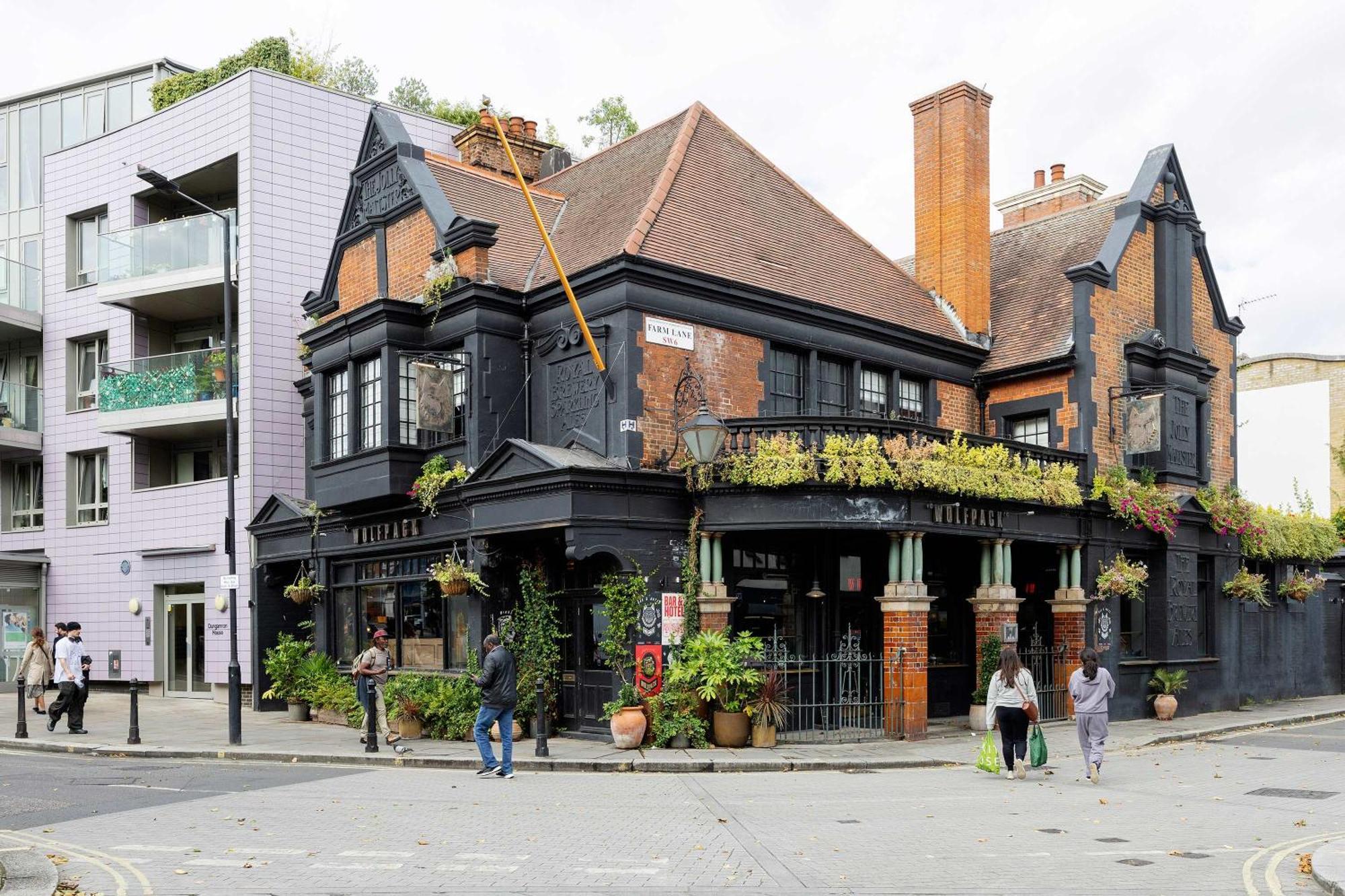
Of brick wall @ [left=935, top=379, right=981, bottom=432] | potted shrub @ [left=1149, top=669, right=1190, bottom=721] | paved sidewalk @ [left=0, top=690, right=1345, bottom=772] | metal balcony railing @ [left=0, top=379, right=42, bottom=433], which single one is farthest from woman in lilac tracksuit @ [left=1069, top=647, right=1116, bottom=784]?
metal balcony railing @ [left=0, top=379, right=42, bottom=433]

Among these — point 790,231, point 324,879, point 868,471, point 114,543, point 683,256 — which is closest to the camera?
point 324,879

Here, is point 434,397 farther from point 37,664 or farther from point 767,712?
point 37,664

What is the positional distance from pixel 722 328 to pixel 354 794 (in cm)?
958

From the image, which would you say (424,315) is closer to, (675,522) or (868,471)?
(675,522)

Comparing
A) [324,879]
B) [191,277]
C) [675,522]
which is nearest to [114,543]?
[191,277]

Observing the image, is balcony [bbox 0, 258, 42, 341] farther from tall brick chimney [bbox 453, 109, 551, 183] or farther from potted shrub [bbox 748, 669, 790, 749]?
potted shrub [bbox 748, 669, 790, 749]

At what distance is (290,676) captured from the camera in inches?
907

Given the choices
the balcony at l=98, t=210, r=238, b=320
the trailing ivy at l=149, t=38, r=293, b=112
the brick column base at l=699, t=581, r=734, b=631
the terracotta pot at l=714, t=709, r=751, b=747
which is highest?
the trailing ivy at l=149, t=38, r=293, b=112

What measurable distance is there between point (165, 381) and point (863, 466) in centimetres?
1745

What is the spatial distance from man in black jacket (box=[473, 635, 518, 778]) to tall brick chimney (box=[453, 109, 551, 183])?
41.5ft

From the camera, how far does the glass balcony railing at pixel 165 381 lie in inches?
1059

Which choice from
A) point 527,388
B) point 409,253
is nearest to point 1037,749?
point 527,388

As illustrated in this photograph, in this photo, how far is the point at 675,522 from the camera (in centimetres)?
1806

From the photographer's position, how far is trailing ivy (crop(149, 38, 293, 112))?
A: 1203 inches
